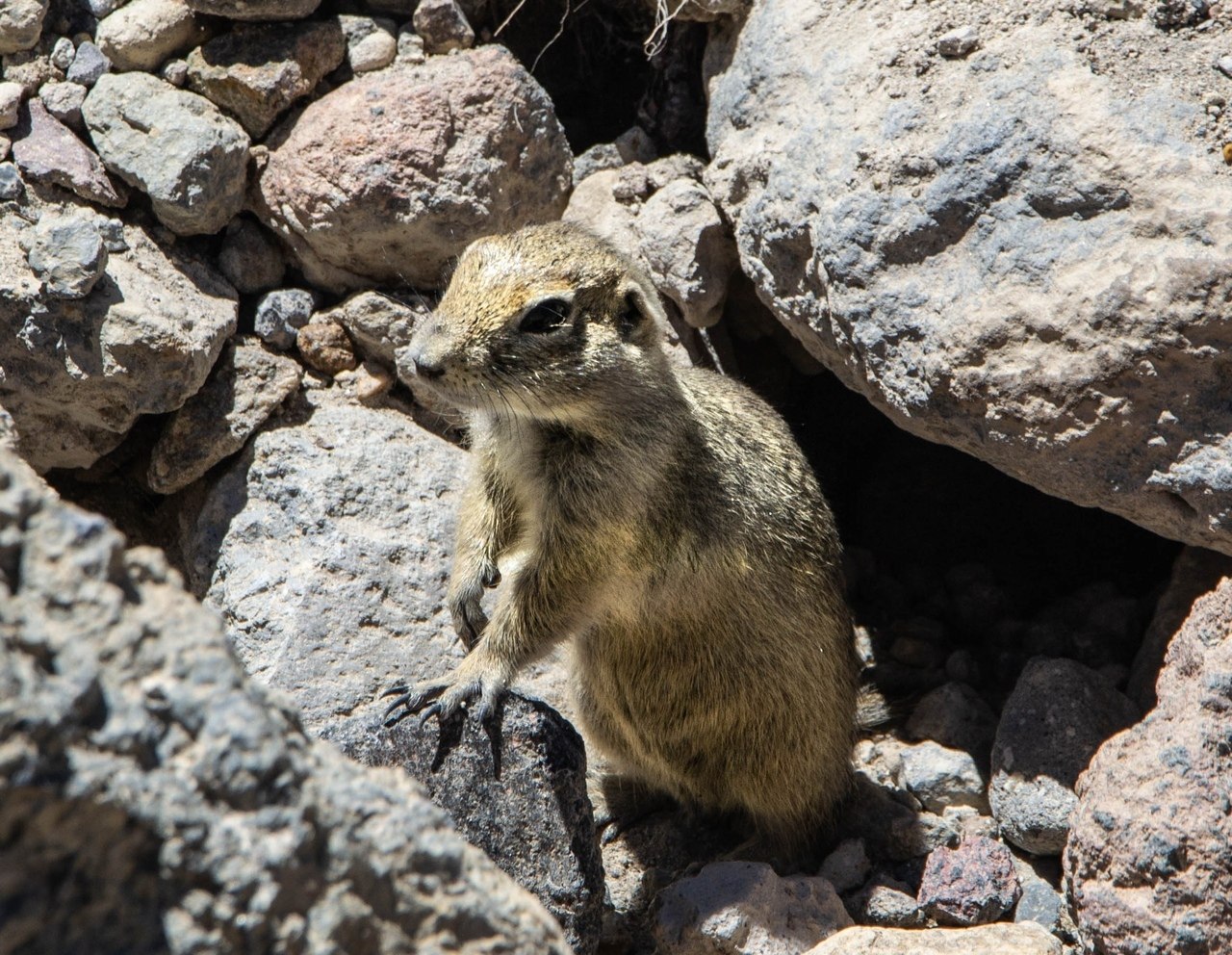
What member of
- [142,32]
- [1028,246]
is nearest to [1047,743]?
[1028,246]

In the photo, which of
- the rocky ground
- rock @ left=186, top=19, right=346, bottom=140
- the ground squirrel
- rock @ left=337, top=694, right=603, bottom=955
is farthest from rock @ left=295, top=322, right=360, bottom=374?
rock @ left=337, top=694, right=603, bottom=955

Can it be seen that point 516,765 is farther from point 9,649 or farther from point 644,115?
point 644,115

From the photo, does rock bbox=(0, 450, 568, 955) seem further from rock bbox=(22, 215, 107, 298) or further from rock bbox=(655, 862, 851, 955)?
rock bbox=(22, 215, 107, 298)

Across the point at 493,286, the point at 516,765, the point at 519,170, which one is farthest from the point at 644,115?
the point at 516,765

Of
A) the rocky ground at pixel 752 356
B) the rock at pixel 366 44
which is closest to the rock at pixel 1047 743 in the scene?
the rocky ground at pixel 752 356

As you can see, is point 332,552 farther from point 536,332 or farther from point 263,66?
point 263,66
